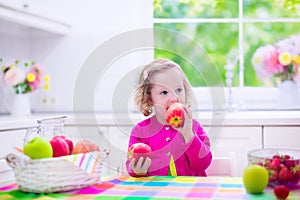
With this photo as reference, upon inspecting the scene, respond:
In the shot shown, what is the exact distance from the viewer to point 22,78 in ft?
9.27

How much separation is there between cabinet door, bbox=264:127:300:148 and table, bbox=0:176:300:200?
1168mm

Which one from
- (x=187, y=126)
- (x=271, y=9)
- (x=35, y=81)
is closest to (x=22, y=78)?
(x=35, y=81)

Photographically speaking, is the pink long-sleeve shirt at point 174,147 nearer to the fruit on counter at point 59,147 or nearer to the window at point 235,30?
the fruit on counter at point 59,147

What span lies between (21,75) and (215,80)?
1483 millimetres

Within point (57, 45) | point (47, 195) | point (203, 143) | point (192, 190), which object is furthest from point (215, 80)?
point (57, 45)

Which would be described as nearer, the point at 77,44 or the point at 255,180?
the point at 255,180

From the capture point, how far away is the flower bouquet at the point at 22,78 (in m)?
2.76

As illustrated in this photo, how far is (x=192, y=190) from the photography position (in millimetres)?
1217

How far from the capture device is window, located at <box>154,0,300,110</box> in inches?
124

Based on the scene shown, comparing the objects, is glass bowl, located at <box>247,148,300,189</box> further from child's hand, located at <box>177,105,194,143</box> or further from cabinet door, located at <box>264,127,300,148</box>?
cabinet door, located at <box>264,127,300,148</box>

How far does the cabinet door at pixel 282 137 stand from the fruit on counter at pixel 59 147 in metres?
1.47

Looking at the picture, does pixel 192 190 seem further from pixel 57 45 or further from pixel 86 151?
pixel 57 45

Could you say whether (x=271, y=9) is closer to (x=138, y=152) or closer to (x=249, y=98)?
(x=249, y=98)

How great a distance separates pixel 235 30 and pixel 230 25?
0.05 meters
